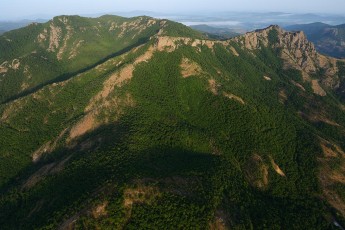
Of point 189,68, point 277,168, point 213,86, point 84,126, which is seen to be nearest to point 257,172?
point 277,168

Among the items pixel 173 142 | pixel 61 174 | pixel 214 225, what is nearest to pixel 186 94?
pixel 173 142

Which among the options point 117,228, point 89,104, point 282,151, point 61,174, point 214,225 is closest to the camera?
point 117,228

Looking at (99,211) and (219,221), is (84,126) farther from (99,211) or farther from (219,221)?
(219,221)

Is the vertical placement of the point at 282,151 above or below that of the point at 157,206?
below

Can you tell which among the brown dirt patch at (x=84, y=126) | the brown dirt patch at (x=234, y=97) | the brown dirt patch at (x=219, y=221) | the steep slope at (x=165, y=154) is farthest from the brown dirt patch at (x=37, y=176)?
the brown dirt patch at (x=234, y=97)

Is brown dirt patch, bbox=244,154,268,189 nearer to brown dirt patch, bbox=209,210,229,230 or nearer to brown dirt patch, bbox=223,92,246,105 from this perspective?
brown dirt patch, bbox=223,92,246,105

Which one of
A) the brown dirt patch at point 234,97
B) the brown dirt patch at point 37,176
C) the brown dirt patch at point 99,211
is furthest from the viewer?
the brown dirt patch at point 234,97

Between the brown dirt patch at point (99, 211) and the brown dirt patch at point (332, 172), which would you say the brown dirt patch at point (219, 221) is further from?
the brown dirt patch at point (332, 172)

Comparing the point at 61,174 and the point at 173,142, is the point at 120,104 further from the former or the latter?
the point at 61,174
